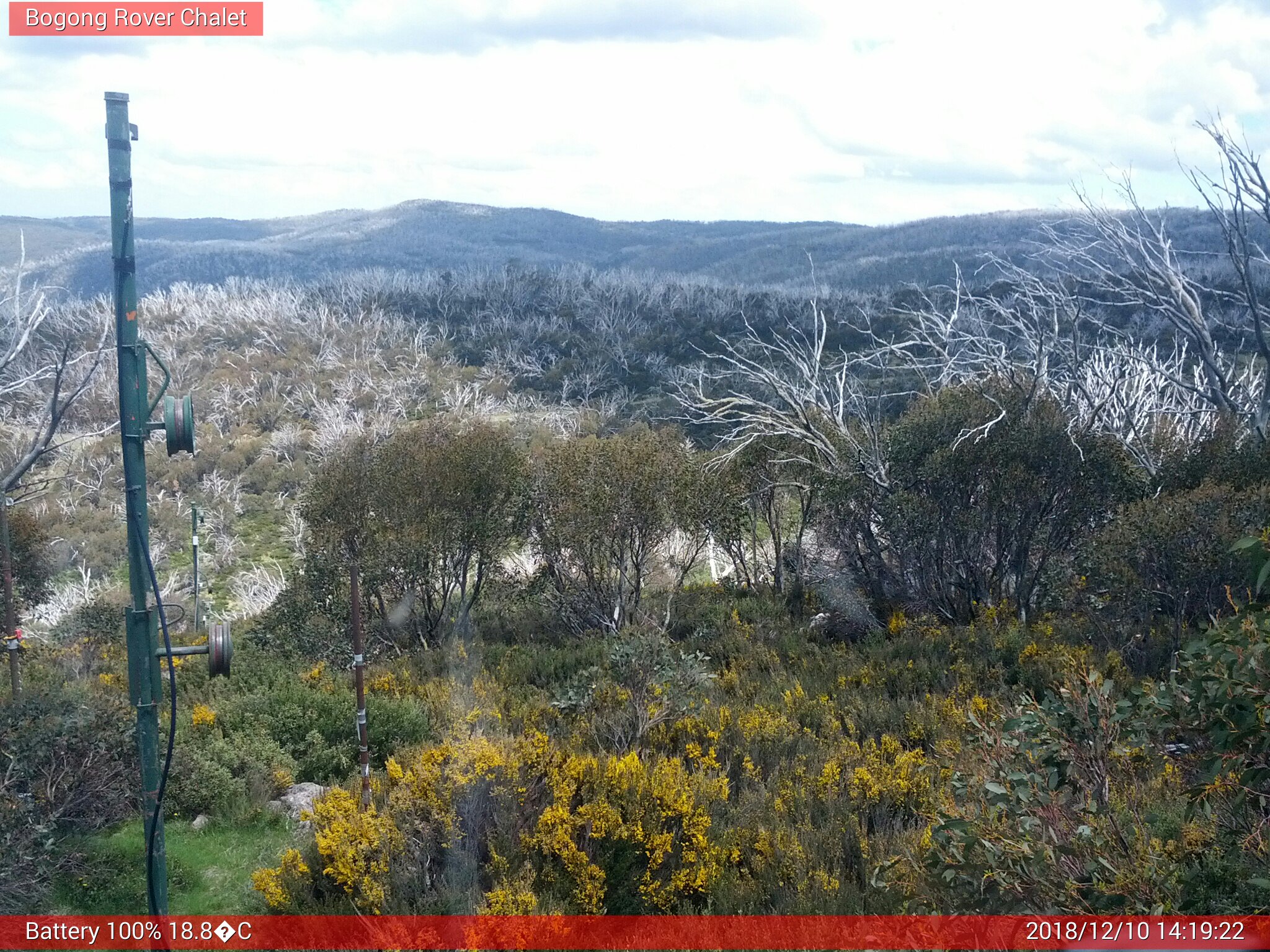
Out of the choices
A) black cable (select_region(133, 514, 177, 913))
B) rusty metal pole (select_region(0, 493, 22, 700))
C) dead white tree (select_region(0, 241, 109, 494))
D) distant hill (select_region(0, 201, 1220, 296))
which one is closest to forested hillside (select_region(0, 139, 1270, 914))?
black cable (select_region(133, 514, 177, 913))

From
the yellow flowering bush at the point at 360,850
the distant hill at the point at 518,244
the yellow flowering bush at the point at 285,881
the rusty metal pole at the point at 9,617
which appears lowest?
the yellow flowering bush at the point at 285,881

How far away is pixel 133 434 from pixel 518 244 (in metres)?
103

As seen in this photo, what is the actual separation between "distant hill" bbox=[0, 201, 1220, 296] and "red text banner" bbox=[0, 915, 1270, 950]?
49275mm

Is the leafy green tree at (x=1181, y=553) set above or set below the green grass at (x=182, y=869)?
above

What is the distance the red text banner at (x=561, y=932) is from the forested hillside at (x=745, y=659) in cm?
12

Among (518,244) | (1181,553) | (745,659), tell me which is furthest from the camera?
(518,244)

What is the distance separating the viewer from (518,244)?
341 ft

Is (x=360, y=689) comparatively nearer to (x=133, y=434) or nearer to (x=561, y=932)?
(x=561, y=932)

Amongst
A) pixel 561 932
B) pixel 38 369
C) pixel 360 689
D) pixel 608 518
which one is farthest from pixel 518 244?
pixel 561 932

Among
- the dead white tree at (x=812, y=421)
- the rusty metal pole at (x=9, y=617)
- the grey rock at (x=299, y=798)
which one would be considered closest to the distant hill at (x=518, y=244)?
the dead white tree at (x=812, y=421)

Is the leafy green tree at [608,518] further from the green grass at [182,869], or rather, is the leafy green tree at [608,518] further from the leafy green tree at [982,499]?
the green grass at [182,869]

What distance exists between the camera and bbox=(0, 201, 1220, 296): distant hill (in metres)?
63.3

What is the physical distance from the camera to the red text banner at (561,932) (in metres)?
3.64

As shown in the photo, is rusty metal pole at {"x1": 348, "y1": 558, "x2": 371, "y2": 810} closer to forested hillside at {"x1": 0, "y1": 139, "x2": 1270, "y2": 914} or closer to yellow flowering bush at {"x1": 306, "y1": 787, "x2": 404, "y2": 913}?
forested hillside at {"x1": 0, "y1": 139, "x2": 1270, "y2": 914}
